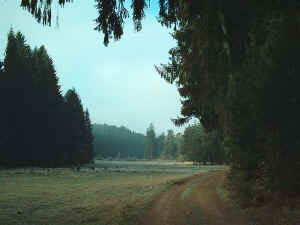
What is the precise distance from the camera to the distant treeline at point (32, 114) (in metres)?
55.2

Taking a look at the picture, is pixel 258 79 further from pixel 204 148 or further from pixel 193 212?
pixel 204 148

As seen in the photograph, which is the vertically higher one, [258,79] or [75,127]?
[75,127]

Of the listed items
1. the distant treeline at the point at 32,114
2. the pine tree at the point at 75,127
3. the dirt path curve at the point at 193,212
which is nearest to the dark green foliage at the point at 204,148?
the pine tree at the point at 75,127

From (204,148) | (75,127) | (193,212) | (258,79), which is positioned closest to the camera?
(258,79)

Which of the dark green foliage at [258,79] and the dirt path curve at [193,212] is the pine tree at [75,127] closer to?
the dirt path curve at [193,212]

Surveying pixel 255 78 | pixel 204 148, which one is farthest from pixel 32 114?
pixel 204 148

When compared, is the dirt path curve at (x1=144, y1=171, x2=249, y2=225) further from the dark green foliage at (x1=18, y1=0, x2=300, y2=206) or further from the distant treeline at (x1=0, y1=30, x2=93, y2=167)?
the distant treeline at (x1=0, y1=30, x2=93, y2=167)

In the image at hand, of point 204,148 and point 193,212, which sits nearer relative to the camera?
point 193,212

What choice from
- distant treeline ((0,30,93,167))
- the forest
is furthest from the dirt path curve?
→ distant treeline ((0,30,93,167))

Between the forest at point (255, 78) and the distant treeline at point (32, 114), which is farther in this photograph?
the distant treeline at point (32, 114)

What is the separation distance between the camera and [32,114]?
5956 centimetres

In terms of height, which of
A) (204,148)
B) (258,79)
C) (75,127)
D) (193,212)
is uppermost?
(75,127)

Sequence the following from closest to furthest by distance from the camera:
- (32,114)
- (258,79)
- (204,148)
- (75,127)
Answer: (258,79)
(32,114)
(75,127)
(204,148)

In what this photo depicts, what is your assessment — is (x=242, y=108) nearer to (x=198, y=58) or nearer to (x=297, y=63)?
(x=297, y=63)
